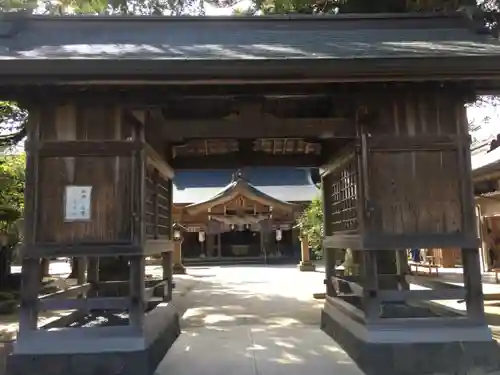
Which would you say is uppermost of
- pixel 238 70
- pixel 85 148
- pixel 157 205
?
pixel 238 70

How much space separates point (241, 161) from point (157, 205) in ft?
5.39

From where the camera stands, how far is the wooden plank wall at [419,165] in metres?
4.68

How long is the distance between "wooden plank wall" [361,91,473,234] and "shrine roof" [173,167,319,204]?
858 inches

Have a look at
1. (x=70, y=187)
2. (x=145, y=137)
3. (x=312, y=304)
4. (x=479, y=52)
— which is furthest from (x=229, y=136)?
(x=312, y=304)

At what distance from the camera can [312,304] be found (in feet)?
32.0

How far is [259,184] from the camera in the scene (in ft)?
98.6

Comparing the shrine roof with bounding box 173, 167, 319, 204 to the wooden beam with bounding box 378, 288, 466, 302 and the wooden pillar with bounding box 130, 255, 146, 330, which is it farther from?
the wooden pillar with bounding box 130, 255, 146, 330

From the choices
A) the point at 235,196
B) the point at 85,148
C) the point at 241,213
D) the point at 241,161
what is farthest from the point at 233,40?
the point at 241,213

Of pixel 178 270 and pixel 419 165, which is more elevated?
pixel 419 165

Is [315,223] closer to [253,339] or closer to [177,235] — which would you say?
[177,235]

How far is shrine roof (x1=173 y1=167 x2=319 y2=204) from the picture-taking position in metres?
27.5

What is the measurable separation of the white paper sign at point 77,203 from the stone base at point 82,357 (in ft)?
3.81

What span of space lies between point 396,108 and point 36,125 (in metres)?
3.69

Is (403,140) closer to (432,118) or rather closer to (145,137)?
(432,118)
